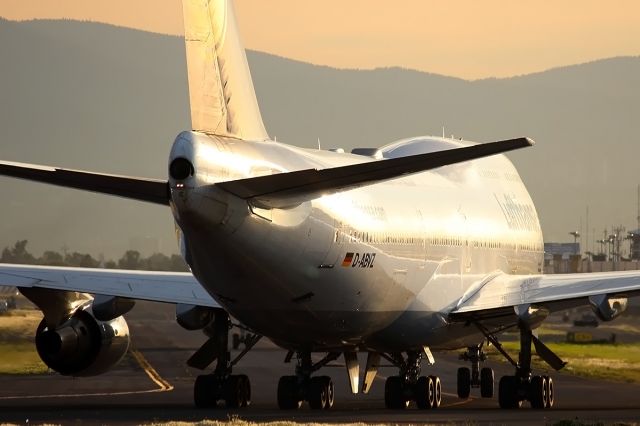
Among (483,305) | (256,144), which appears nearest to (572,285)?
(483,305)

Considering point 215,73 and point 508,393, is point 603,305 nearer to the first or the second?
point 508,393

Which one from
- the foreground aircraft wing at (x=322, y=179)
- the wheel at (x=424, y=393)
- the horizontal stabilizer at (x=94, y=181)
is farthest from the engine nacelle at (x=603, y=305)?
the horizontal stabilizer at (x=94, y=181)

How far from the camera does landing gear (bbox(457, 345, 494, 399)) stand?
147 feet

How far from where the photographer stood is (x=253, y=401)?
130 feet

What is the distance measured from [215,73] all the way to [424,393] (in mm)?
11180

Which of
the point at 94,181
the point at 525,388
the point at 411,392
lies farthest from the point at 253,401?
the point at 94,181

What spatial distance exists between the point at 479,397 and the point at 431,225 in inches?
287

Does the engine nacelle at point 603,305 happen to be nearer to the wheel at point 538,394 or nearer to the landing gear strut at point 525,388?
the landing gear strut at point 525,388

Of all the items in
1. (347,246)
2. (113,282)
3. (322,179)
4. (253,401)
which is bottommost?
(253,401)

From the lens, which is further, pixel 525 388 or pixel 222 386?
pixel 525 388

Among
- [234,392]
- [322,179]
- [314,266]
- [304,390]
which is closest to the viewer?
[322,179]

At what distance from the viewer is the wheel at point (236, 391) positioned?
36219mm

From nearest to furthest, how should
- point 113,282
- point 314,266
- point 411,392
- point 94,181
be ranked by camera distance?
point 94,181 < point 314,266 < point 113,282 < point 411,392

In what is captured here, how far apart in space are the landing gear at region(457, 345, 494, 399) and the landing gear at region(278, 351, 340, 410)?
359 inches
